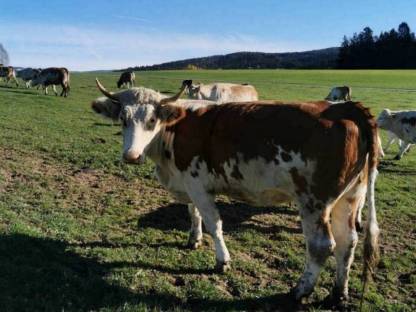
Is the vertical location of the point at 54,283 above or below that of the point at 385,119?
below

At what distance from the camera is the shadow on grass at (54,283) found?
508cm

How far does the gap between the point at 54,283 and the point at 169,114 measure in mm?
2454

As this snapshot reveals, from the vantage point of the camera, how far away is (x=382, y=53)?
396 feet

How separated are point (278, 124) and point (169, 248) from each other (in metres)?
2.61

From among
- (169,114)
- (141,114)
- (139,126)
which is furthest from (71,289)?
(169,114)

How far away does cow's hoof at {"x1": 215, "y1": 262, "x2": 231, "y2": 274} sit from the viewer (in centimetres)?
632

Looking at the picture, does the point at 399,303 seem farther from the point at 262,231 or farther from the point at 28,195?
the point at 28,195

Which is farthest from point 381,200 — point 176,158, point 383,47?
point 383,47

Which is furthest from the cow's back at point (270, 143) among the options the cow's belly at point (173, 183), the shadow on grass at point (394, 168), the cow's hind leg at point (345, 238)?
the shadow on grass at point (394, 168)

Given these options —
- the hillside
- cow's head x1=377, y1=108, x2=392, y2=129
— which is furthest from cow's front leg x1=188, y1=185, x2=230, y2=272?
the hillside

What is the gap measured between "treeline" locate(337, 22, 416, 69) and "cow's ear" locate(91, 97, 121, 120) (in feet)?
397

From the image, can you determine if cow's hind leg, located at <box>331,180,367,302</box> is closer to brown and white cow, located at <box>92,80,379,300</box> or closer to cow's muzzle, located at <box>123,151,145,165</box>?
brown and white cow, located at <box>92,80,379,300</box>

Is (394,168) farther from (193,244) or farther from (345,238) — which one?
(345,238)

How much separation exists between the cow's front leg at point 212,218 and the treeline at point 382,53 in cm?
12089
